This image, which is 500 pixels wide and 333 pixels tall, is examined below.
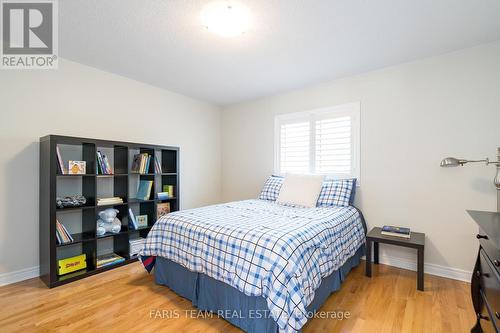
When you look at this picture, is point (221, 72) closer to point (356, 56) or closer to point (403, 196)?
point (356, 56)

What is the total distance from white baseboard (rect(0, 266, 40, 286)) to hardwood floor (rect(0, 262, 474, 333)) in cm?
8

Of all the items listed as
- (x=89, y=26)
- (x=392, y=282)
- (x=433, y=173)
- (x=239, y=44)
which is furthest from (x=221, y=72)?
(x=392, y=282)

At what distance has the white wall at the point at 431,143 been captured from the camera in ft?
7.26

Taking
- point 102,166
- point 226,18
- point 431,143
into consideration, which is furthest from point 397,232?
point 102,166

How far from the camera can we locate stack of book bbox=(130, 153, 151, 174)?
2.88m

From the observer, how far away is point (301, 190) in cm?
280

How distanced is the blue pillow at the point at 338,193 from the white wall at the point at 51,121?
2.16 m

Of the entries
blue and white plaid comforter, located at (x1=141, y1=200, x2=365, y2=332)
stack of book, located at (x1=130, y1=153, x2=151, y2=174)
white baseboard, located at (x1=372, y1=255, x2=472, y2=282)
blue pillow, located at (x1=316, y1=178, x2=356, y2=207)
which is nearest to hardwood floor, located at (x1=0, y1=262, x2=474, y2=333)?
white baseboard, located at (x1=372, y1=255, x2=472, y2=282)

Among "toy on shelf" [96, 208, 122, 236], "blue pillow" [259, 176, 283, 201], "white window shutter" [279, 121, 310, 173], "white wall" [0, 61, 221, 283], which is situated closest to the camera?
"white wall" [0, 61, 221, 283]

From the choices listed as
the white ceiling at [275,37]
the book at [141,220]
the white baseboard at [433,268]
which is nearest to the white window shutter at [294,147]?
the white ceiling at [275,37]

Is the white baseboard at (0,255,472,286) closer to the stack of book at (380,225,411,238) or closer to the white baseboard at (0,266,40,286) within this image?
the white baseboard at (0,266,40,286)

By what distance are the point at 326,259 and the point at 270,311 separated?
641 millimetres

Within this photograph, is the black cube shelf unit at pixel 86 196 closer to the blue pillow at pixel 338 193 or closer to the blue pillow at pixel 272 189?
the blue pillow at pixel 272 189

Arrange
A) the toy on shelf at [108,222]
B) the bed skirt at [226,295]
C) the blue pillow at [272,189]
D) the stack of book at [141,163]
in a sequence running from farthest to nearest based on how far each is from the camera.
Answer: the blue pillow at [272,189] < the stack of book at [141,163] < the toy on shelf at [108,222] < the bed skirt at [226,295]
